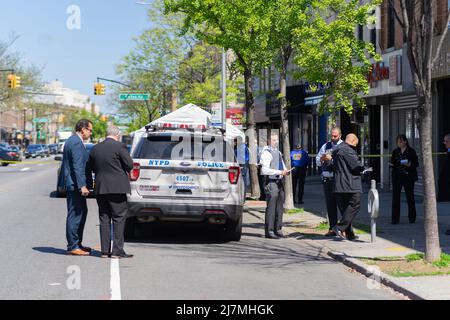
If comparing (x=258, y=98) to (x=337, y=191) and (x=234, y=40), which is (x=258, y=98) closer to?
(x=234, y=40)

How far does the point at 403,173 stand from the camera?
1616cm

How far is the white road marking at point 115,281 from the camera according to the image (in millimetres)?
8336

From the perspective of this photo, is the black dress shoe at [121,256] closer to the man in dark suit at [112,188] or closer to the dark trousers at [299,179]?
the man in dark suit at [112,188]

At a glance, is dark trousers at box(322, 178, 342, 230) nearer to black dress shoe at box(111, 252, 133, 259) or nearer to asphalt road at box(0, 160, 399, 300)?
asphalt road at box(0, 160, 399, 300)

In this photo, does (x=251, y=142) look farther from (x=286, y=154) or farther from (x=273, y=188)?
(x=273, y=188)

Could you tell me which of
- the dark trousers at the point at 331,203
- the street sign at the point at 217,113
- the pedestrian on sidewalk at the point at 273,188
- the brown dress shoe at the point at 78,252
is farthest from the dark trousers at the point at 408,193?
the street sign at the point at 217,113

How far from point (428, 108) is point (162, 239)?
5.27m

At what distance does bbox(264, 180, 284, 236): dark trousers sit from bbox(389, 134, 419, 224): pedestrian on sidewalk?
2.93m

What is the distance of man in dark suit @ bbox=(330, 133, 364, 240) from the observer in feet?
44.0

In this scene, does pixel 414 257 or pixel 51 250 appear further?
pixel 51 250

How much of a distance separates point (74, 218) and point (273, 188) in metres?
4.10

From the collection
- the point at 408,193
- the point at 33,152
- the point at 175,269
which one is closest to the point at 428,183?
the point at 175,269

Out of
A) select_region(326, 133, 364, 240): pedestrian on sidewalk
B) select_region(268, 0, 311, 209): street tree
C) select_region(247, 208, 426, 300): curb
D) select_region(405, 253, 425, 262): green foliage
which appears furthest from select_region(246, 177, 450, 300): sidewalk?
select_region(268, 0, 311, 209): street tree
